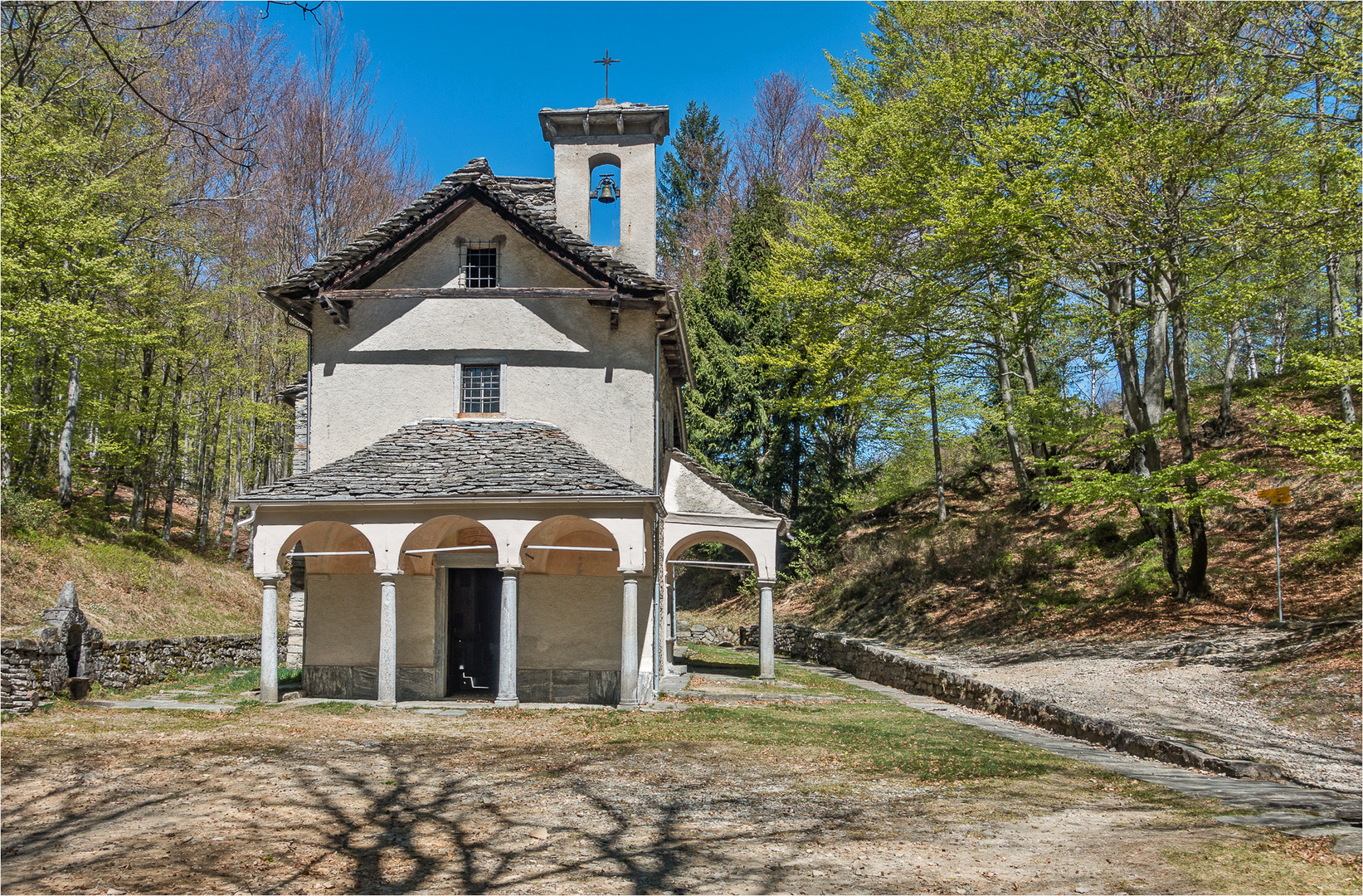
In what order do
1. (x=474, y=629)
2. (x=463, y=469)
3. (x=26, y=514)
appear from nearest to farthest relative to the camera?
(x=463, y=469)
(x=474, y=629)
(x=26, y=514)

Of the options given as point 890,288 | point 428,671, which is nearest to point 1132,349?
point 890,288

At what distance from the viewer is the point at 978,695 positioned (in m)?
16.8

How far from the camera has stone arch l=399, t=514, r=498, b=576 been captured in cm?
1625

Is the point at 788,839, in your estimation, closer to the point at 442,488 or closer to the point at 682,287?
the point at 442,488

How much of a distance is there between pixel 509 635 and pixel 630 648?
77.9 inches

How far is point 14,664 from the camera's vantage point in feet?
43.6

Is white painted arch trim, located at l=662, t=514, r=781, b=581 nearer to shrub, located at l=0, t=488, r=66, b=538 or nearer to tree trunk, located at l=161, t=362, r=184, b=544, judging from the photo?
shrub, located at l=0, t=488, r=66, b=538

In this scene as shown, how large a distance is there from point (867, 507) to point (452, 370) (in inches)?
978

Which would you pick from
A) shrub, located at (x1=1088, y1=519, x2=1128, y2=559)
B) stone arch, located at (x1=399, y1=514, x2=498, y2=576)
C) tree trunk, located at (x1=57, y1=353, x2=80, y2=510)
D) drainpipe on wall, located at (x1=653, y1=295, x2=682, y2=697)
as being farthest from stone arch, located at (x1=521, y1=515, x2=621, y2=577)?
tree trunk, located at (x1=57, y1=353, x2=80, y2=510)

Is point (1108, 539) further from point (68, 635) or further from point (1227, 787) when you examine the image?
point (68, 635)

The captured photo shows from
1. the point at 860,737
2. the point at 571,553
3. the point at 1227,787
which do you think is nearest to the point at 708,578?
the point at 571,553

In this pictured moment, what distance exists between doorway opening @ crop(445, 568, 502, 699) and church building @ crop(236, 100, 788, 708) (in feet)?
0.11

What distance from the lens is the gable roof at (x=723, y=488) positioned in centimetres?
2006

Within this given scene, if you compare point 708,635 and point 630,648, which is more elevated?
point 630,648
